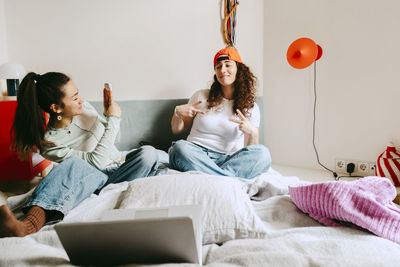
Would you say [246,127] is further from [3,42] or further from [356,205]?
[3,42]

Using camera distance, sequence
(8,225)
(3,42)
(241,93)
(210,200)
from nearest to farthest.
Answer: (8,225)
(210,200)
(3,42)
(241,93)

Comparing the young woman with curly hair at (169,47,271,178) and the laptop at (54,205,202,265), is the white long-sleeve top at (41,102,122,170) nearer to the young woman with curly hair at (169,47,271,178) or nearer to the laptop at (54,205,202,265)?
the young woman with curly hair at (169,47,271,178)

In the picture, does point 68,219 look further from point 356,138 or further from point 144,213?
point 356,138

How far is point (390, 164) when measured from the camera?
199 cm

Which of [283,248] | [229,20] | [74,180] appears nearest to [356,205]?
[283,248]

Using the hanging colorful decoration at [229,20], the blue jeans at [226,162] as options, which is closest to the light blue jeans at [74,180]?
the blue jeans at [226,162]

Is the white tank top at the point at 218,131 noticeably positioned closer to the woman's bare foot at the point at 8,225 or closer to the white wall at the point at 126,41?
the white wall at the point at 126,41

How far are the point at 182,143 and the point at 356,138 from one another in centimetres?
129

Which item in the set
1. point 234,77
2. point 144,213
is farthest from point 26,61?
point 144,213

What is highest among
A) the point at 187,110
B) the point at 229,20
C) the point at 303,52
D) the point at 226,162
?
the point at 229,20

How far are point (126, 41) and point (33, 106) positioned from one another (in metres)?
0.93

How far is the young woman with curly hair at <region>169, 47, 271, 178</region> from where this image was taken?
1650mm

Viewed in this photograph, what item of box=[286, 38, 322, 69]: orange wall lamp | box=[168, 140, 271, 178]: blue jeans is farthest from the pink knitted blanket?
box=[286, 38, 322, 69]: orange wall lamp

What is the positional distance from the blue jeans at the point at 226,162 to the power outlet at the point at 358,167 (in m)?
0.89
